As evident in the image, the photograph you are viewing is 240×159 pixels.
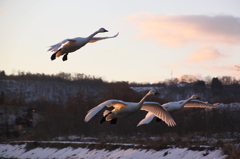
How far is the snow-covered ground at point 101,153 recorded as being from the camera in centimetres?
3401

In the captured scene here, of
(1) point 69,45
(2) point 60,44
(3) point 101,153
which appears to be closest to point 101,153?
(3) point 101,153

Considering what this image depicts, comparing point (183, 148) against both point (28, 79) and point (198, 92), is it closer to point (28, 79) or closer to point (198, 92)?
point (198, 92)

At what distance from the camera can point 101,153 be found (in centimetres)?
4250

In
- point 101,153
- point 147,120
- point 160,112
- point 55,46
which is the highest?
point 55,46

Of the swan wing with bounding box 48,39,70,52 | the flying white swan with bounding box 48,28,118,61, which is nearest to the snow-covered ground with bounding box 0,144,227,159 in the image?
the flying white swan with bounding box 48,28,118,61

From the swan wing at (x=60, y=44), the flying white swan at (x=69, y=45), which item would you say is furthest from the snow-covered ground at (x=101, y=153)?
the swan wing at (x=60, y=44)

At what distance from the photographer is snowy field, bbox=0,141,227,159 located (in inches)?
1339

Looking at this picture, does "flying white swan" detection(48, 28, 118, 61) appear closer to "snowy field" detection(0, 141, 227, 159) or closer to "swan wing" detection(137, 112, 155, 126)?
"swan wing" detection(137, 112, 155, 126)

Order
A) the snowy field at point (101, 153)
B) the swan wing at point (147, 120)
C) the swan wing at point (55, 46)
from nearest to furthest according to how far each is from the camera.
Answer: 1. the swan wing at point (55, 46)
2. the swan wing at point (147, 120)
3. the snowy field at point (101, 153)

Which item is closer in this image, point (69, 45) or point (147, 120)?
point (69, 45)

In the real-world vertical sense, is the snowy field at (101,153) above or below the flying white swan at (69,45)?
below

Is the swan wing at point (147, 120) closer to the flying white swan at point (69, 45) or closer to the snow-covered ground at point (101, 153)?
the snow-covered ground at point (101, 153)

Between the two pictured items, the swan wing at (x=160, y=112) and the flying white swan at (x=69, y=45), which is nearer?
the flying white swan at (x=69, y=45)

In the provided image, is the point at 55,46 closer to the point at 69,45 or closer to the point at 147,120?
the point at 69,45
